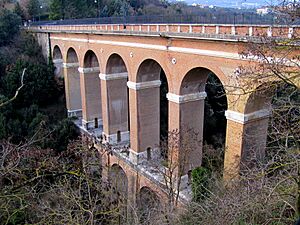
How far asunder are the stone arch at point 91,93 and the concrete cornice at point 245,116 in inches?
531

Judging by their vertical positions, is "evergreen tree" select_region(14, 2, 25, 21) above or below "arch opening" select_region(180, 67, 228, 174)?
above

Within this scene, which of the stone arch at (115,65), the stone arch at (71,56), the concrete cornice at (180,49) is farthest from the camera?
the stone arch at (71,56)

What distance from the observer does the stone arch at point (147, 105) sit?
19047 millimetres

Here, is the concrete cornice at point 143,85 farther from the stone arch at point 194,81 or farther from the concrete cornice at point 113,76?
the stone arch at point 194,81

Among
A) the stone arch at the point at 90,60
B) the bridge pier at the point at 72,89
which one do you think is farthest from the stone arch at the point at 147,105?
the bridge pier at the point at 72,89

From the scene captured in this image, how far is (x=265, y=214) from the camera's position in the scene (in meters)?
7.94

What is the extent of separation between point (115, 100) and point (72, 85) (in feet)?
25.0

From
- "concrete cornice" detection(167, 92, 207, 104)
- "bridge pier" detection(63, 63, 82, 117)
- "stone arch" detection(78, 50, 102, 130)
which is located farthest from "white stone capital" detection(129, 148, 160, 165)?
"bridge pier" detection(63, 63, 82, 117)

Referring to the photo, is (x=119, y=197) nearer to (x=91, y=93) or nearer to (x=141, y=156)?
(x=141, y=156)

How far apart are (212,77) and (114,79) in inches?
296

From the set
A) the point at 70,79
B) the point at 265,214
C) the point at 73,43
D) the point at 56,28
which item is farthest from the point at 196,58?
the point at 56,28

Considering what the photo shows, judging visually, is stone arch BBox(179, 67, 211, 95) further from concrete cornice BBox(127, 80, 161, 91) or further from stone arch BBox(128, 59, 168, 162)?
concrete cornice BBox(127, 80, 161, 91)

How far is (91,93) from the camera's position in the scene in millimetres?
26156

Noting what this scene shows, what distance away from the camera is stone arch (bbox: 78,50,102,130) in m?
25.5
